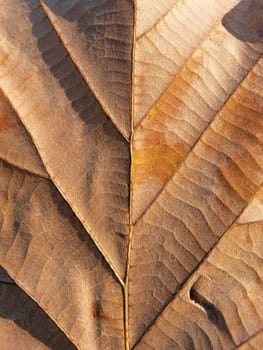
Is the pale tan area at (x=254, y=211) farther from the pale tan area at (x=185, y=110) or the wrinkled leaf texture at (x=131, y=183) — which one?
the pale tan area at (x=185, y=110)

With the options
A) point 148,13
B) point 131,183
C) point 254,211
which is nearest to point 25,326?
point 131,183

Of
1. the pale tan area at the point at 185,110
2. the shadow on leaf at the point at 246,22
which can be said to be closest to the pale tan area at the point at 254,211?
the pale tan area at the point at 185,110

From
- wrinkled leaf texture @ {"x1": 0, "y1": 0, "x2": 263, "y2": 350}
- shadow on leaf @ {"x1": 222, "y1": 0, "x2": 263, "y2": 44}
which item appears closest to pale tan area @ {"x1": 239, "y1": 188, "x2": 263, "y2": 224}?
wrinkled leaf texture @ {"x1": 0, "y1": 0, "x2": 263, "y2": 350}

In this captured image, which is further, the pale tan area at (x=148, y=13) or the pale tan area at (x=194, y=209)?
the pale tan area at (x=148, y=13)

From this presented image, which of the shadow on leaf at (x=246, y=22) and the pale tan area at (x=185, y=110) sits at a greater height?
the shadow on leaf at (x=246, y=22)

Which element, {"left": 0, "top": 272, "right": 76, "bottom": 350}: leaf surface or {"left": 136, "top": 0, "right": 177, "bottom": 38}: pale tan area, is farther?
{"left": 136, "top": 0, "right": 177, "bottom": 38}: pale tan area

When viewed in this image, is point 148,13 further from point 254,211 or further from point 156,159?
point 254,211

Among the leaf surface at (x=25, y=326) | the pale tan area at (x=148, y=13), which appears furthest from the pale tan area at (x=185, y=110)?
the leaf surface at (x=25, y=326)

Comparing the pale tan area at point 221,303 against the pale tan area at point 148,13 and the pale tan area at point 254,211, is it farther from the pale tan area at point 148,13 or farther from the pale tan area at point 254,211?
the pale tan area at point 148,13

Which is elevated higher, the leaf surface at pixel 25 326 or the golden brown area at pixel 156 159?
the golden brown area at pixel 156 159

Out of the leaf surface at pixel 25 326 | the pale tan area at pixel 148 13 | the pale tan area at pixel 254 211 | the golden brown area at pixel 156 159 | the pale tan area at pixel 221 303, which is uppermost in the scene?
the pale tan area at pixel 148 13

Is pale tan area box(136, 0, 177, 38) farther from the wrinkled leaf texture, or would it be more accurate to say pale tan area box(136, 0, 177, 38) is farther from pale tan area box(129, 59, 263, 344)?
pale tan area box(129, 59, 263, 344)
